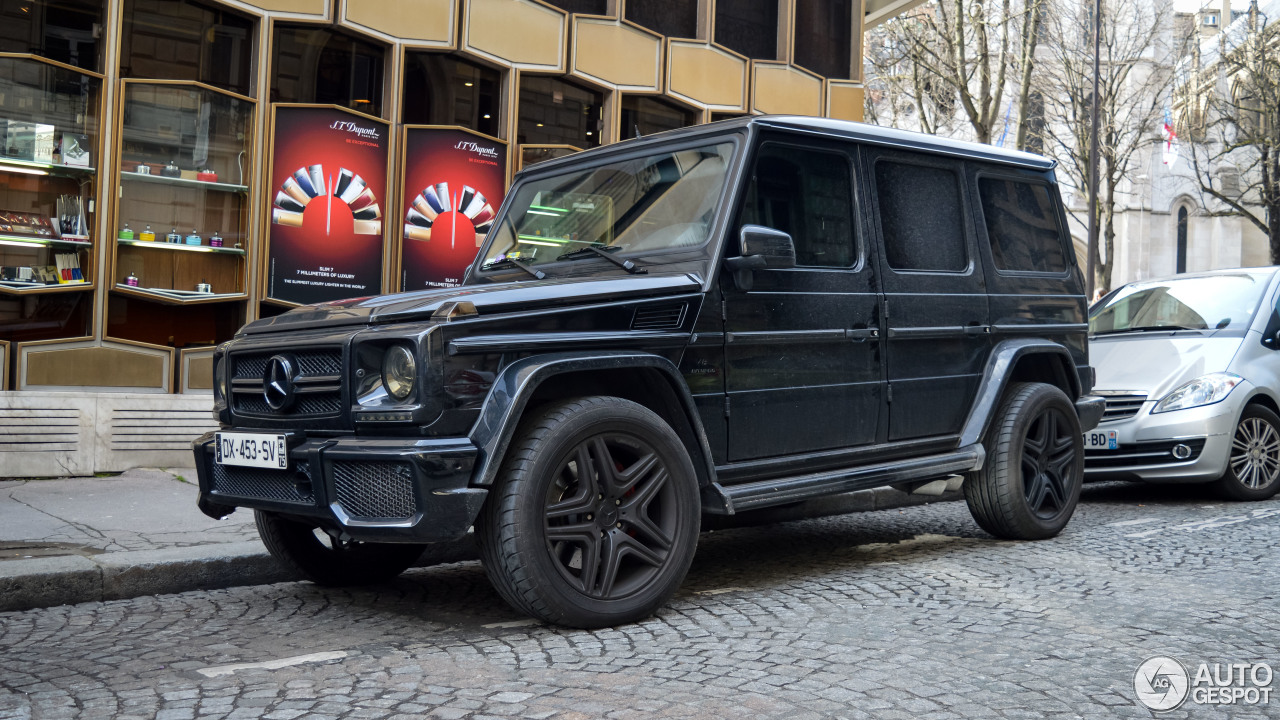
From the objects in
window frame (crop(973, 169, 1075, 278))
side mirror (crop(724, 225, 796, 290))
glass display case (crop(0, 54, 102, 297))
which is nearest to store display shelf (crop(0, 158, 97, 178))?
glass display case (crop(0, 54, 102, 297))

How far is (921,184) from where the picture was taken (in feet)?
19.2

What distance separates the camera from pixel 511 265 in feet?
17.7

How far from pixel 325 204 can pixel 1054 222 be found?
588 centimetres

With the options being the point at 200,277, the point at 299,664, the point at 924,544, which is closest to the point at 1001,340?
the point at 924,544

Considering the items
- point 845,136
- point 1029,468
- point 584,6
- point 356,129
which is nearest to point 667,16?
point 584,6

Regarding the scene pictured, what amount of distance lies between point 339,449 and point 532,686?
3.58 ft

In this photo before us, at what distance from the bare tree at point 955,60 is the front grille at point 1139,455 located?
16247 mm

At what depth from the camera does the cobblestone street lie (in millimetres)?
3295

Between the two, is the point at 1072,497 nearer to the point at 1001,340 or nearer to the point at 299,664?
the point at 1001,340

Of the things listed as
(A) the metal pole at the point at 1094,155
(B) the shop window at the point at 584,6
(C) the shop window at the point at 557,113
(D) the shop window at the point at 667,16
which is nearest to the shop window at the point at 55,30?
(C) the shop window at the point at 557,113

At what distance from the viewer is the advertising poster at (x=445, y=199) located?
10.2 m

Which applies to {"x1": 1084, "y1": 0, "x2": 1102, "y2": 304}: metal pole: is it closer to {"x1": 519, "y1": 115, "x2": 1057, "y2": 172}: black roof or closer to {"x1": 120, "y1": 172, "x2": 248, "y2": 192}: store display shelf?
{"x1": 519, "y1": 115, "x2": 1057, "y2": 172}: black roof

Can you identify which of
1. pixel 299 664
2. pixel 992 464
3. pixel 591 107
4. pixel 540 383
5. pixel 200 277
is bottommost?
pixel 299 664

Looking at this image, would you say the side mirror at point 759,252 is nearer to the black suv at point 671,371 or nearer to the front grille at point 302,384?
the black suv at point 671,371
